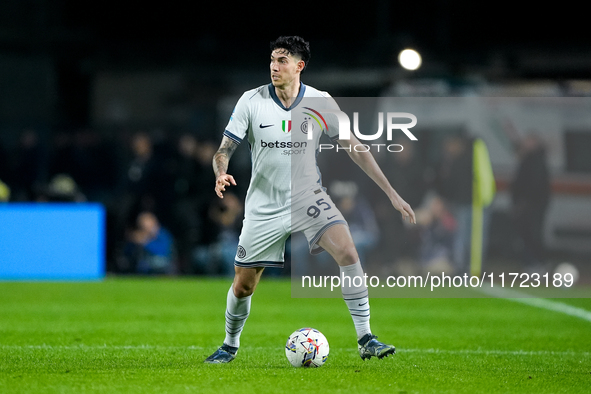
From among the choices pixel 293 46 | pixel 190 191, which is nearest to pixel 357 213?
pixel 190 191

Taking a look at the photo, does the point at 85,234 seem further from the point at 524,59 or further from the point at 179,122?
the point at 524,59

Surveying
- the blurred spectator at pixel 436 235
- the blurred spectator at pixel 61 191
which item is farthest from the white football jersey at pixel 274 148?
the blurred spectator at pixel 61 191

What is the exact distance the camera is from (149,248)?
15875mm

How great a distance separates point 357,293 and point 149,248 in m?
9.67

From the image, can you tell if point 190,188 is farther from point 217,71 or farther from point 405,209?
point 405,209

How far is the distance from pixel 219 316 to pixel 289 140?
4.21 meters

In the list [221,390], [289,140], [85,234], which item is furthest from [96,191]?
[221,390]

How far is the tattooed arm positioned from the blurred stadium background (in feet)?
33.8

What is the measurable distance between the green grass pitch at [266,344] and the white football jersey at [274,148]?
120 centimetres

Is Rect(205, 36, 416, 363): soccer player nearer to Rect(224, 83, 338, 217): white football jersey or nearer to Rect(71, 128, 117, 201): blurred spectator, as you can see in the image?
Rect(224, 83, 338, 217): white football jersey

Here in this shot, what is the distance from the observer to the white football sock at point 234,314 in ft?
22.4

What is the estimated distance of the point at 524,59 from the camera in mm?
25031

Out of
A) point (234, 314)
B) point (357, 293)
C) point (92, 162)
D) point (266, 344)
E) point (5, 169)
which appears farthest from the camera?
point (5, 169)

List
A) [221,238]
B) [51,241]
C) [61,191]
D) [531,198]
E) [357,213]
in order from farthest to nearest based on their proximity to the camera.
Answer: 1. [531,198]
2. [61,191]
3. [221,238]
4. [357,213]
5. [51,241]
